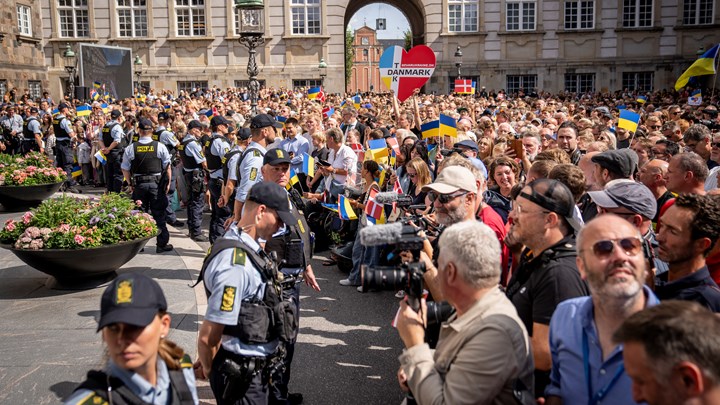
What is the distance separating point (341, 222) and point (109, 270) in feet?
11.5

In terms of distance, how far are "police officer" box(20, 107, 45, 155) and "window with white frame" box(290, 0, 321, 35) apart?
20668mm

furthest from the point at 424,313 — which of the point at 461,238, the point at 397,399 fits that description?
the point at 397,399

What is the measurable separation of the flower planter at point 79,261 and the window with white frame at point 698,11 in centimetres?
3901

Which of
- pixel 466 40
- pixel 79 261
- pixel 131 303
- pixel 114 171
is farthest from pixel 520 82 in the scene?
pixel 131 303

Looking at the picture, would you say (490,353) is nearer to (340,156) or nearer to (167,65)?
(340,156)

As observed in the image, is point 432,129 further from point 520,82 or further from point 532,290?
point 520,82

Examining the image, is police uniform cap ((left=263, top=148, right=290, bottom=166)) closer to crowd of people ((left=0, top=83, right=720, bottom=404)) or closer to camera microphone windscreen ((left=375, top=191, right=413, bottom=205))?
crowd of people ((left=0, top=83, right=720, bottom=404))

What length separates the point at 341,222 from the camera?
9953mm

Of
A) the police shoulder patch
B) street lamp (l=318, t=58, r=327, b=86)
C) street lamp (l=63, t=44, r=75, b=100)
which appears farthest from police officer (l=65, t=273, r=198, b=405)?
street lamp (l=318, t=58, r=327, b=86)

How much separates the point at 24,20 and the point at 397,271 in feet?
137

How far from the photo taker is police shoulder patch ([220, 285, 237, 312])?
369 centimetres

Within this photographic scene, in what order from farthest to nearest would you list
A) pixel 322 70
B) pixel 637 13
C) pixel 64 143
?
pixel 637 13
pixel 322 70
pixel 64 143

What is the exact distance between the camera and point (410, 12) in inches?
1781

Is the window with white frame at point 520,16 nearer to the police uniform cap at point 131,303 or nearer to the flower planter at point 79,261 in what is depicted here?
the flower planter at point 79,261
